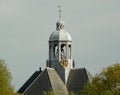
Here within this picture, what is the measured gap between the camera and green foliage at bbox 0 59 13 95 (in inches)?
5605

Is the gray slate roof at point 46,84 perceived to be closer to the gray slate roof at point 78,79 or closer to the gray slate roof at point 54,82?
the gray slate roof at point 54,82

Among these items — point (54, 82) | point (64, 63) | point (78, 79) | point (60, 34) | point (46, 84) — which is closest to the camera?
point (54, 82)

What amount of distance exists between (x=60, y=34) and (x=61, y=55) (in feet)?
12.7

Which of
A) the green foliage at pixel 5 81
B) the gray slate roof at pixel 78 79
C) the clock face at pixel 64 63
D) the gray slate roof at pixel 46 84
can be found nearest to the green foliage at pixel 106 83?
the green foliage at pixel 5 81

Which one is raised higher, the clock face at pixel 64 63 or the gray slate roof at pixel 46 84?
the clock face at pixel 64 63

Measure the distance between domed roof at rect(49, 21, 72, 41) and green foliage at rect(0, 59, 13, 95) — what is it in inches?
1740

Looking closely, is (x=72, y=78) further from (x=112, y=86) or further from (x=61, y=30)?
(x=112, y=86)

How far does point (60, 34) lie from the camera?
625 feet

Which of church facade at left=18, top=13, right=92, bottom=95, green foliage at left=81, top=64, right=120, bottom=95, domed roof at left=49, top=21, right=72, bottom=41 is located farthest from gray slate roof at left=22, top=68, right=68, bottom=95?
green foliage at left=81, top=64, right=120, bottom=95

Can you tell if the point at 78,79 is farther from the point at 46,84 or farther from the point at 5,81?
the point at 5,81

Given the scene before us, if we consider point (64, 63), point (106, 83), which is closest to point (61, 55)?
point (64, 63)

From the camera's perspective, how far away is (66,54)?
7431 inches

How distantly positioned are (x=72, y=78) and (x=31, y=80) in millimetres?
7078

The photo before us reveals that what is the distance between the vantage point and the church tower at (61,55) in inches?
7431
